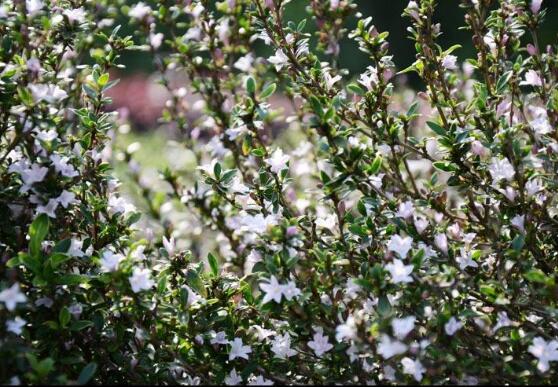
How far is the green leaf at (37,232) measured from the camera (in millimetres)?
1768

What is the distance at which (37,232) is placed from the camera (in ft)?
5.86

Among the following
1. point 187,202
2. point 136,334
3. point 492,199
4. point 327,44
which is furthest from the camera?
point 327,44

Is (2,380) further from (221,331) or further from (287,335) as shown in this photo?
(287,335)

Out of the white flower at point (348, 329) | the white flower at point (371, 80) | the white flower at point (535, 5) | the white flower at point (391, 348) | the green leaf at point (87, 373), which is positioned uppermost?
the white flower at point (535, 5)

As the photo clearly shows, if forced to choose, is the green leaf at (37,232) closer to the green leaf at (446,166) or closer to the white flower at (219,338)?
the white flower at (219,338)

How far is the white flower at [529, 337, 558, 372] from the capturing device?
5.37ft

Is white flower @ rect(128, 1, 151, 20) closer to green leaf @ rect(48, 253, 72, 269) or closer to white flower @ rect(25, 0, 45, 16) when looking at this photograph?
white flower @ rect(25, 0, 45, 16)

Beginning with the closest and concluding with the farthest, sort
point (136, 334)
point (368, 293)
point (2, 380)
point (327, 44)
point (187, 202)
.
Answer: point (2, 380)
point (187, 202)
point (368, 293)
point (136, 334)
point (327, 44)

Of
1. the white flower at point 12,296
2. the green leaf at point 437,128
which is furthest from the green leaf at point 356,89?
the white flower at point 12,296

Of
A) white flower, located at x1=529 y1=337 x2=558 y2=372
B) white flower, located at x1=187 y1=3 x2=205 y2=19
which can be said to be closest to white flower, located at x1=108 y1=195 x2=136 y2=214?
white flower, located at x1=187 y1=3 x2=205 y2=19

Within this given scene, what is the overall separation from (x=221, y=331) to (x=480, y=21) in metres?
1.26

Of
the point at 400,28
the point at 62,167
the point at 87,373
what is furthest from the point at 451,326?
the point at 400,28

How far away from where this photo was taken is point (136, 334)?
2033mm

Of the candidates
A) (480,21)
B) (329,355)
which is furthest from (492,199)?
(329,355)
